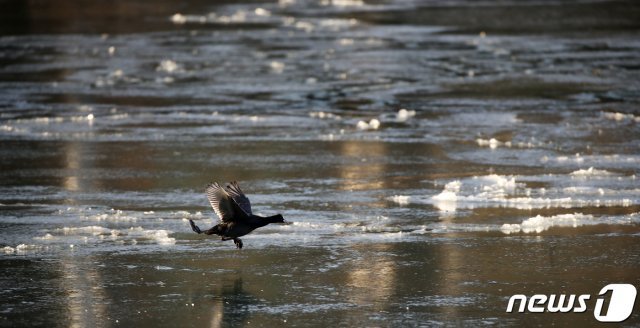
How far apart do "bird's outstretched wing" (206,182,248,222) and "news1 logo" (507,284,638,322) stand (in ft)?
6.77

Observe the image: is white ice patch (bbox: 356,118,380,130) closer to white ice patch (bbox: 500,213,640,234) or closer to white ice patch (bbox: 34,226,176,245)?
white ice patch (bbox: 500,213,640,234)

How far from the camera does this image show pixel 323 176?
1437 centimetres

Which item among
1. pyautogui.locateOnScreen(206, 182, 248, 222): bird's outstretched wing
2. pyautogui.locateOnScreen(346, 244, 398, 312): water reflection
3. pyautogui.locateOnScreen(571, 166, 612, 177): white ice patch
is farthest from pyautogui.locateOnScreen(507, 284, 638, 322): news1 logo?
pyautogui.locateOnScreen(571, 166, 612, 177): white ice patch

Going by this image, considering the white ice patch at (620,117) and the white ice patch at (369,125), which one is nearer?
the white ice patch at (369,125)

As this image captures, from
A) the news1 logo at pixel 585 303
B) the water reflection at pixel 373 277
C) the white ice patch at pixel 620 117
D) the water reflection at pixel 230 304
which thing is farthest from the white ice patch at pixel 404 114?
the news1 logo at pixel 585 303

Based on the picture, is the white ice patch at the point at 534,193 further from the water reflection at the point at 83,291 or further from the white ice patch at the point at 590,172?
the water reflection at the point at 83,291

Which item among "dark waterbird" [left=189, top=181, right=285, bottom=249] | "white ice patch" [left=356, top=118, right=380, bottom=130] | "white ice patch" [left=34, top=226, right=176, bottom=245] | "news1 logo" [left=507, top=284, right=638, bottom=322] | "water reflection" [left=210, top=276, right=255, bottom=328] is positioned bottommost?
"news1 logo" [left=507, top=284, right=638, bottom=322]

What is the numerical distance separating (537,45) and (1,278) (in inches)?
806

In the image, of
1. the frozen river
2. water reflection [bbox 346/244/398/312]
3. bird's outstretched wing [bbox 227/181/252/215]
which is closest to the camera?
water reflection [bbox 346/244/398/312]

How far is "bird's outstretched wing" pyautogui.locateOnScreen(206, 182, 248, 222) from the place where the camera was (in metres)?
9.72

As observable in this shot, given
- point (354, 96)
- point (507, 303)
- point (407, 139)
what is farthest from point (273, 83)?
point (507, 303)

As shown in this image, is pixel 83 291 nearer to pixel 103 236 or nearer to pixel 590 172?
pixel 103 236

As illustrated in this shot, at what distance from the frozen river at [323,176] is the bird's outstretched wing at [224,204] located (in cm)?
43

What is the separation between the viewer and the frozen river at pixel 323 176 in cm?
927
